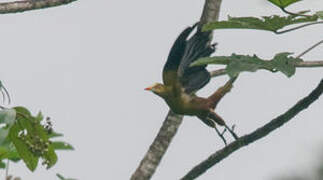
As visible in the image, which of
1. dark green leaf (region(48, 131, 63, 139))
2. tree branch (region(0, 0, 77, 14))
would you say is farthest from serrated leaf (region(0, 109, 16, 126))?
tree branch (region(0, 0, 77, 14))

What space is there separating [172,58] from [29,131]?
1500mm

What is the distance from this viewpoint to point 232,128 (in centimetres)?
423

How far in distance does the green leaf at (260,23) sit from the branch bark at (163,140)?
1232 mm

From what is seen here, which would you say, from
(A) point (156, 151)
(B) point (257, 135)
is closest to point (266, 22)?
(B) point (257, 135)

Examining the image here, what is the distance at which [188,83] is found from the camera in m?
4.74

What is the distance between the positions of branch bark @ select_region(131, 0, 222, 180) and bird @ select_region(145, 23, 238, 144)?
0.11 m

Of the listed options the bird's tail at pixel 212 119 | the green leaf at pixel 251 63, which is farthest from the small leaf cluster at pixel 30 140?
the bird's tail at pixel 212 119

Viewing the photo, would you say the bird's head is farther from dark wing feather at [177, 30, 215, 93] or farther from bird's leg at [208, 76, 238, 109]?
bird's leg at [208, 76, 238, 109]

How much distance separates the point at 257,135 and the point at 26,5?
1.97 m

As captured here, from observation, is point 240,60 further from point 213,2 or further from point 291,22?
point 213,2

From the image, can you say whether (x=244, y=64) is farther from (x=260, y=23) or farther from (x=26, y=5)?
(x=26, y=5)

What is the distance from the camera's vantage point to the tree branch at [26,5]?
175 inches

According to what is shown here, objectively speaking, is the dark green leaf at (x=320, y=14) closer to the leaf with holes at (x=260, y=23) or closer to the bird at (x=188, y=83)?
the leaf with holes at (x=260, y=23)

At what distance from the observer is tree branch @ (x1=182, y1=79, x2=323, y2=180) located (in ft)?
9.86
